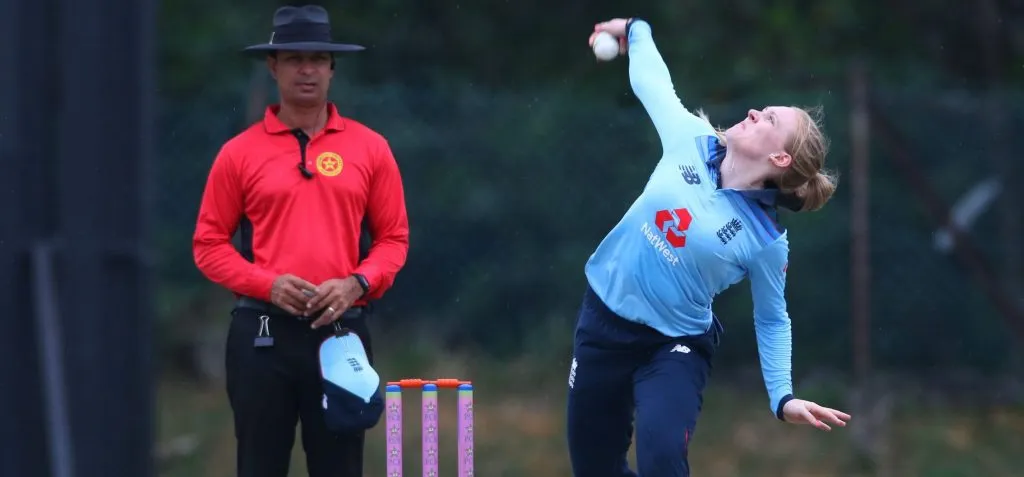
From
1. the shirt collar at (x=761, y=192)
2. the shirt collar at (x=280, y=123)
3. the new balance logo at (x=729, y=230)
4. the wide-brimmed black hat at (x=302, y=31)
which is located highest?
the wide-brimmed black hat at (x=302, y=31)

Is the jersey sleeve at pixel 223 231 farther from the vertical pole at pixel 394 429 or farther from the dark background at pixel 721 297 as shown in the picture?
the dark background at pixel 721 297

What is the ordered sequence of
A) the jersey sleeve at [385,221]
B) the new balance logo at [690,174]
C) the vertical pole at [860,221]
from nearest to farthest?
the new balance logo at [690,174] → the jersey sleeve at [385,221] → the vertical pole at [860,221]

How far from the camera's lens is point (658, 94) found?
16.5ft

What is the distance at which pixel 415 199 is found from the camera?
8281 mm

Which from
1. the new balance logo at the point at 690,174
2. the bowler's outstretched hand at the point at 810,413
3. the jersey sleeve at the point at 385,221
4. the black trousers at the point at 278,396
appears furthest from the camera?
the jersey sleeve at the point at 385,221

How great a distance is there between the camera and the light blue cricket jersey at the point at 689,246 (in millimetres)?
4832

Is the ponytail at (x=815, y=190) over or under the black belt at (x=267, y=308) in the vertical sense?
over

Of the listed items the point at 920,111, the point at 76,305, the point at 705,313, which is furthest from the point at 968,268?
the point at 76,305

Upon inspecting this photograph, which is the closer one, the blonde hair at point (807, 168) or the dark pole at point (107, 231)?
the dark pole at point (107, 231)

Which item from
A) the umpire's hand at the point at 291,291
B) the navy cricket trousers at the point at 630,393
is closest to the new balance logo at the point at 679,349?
the navy cricket trousers at the point at 630,393

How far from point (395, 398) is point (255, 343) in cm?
51

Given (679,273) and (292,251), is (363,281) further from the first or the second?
(679,273)

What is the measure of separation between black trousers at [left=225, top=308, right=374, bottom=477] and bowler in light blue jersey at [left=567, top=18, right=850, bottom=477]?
33.3 inches

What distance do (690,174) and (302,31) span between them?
143 cm
